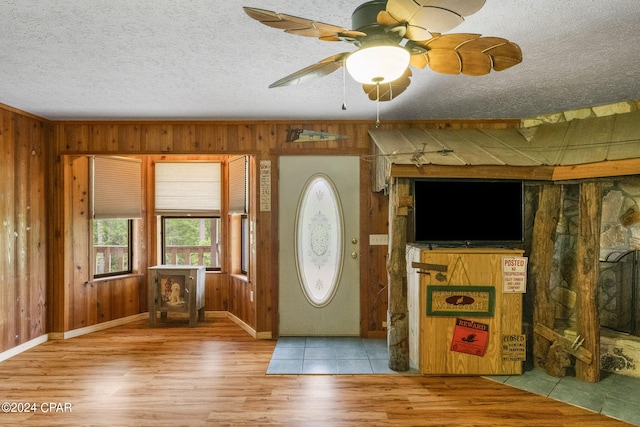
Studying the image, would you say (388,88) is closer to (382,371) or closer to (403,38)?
(403,38)

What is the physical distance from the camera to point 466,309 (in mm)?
3340

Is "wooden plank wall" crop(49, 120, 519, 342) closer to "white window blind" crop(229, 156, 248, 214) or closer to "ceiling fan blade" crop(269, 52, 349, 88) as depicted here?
"white window blind" crop(229, 156, 248, 214)

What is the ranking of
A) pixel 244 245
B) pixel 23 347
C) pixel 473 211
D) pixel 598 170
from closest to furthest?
1. pixel 598 170
2. pixel 473 211
3. pixel 23 347
4. pixel 244 245

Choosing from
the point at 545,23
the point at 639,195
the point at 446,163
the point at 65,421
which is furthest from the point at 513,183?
the point at 65,421

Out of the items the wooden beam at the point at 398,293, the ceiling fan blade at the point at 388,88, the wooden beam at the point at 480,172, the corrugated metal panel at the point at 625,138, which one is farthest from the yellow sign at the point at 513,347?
the ceiling fan blade at the point at 388,88

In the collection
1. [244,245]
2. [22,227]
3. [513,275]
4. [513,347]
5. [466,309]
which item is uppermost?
[22,227]

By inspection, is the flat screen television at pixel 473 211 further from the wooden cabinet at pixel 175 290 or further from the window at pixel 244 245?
the wooden cabinet at pixel 175 290

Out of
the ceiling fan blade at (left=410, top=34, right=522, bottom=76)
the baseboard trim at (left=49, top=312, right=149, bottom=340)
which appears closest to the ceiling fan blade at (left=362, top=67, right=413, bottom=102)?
the ceiling fan blade at (left=410, top=34, right=522, bottom=76)

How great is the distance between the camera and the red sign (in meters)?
3.33

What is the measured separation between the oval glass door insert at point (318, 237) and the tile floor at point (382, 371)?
568 mm

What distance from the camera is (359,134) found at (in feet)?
14.7

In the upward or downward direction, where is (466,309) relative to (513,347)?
upward

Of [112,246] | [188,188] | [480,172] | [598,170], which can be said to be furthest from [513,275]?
[112,246]

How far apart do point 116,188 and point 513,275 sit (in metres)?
4.58
